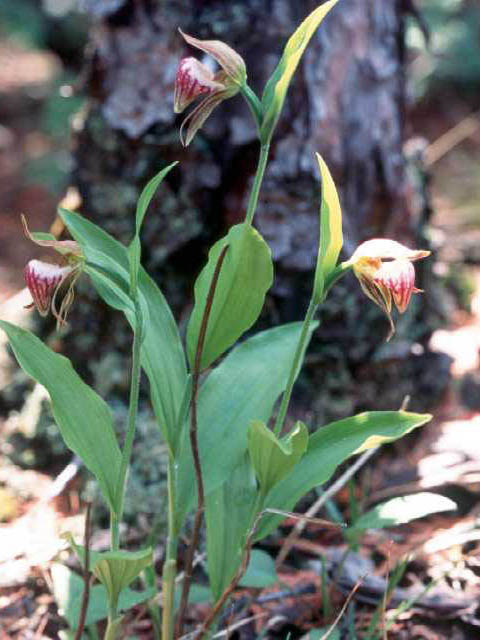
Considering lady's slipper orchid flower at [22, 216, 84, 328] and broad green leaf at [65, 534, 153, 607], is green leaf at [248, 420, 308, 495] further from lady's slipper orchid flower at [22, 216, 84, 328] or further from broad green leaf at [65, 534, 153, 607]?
lady's slipper orchid flower at [22, 216, 84, 328]

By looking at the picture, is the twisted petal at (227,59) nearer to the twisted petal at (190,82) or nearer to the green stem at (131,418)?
the twisted petal at (190,82)

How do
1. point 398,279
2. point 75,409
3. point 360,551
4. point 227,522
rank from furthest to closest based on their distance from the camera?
point 360,551, point 227,522, point 75,409, point 398,279

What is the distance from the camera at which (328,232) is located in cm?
103

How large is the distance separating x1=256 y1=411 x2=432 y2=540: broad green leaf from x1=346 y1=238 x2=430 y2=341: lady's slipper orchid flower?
0.15 metres

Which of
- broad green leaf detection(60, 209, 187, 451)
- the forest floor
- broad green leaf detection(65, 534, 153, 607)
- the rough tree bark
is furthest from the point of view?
the rough tree bark

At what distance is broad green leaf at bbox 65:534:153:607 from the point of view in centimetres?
98

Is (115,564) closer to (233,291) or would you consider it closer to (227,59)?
(233,291)

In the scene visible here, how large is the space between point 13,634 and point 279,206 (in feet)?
3.20

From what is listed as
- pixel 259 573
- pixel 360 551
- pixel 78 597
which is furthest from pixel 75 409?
pixel 360 551

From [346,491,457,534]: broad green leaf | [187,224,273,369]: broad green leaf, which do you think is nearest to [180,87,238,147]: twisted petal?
[187,224,273,369]: broad green leaf

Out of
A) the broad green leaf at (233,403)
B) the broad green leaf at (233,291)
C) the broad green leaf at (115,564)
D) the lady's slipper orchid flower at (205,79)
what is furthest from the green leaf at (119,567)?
the lady's slipper orchid flower at (205,79)

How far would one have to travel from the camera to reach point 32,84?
5.38 m

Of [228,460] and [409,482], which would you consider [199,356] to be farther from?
[409,482]

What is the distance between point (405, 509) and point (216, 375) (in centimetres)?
Answer: 34
